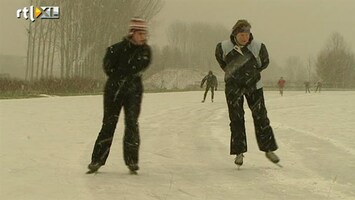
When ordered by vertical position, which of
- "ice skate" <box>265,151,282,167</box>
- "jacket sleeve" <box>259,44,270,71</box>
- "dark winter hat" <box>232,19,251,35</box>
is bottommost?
"ice skate" <box>265,151,282,167</box>

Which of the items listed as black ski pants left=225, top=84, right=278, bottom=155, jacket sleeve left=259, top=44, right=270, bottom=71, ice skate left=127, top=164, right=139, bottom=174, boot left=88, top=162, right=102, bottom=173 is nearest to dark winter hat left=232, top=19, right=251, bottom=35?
jacket sleeve left=259, top=44, right=270, bottom=71

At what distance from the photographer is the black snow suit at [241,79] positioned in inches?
172

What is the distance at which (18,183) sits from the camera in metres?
3.50

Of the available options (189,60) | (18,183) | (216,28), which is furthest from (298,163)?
(216,28)

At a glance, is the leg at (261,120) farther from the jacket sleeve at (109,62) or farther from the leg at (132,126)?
the jacket sleeve at (109,62)

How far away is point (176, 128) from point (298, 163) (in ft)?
12.3

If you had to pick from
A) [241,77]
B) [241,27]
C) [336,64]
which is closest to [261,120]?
[241,77]

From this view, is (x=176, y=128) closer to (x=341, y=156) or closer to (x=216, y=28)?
(x=341, y=156)

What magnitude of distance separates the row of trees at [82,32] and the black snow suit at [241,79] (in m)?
32.7

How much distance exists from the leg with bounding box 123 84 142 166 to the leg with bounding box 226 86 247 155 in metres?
1.02

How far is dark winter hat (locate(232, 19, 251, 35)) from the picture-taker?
14.0 feet

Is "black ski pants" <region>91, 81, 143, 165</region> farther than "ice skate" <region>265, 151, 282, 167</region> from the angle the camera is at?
No

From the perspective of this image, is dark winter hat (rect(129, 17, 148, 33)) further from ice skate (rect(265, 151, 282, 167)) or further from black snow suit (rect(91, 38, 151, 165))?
ice skate (rect(265, 151, 282, 167))

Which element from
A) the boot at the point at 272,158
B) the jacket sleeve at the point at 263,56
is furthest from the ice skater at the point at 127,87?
the boot at the point at 272,158
